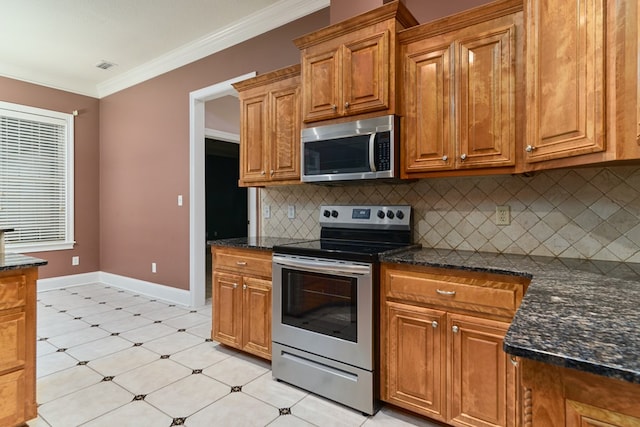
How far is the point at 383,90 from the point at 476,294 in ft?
4.31

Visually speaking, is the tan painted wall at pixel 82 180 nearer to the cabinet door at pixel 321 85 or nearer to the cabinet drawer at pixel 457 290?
the cabinet door at pixel 321 85

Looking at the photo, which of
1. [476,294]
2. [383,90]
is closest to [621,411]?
[476,294]

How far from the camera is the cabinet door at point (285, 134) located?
271 centimetres

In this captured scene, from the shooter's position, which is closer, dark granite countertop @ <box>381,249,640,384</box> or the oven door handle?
dark granite countertop @ <box>381,249,640,384</box>

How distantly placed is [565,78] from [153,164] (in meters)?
4.54

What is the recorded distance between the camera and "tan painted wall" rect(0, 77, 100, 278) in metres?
4.90

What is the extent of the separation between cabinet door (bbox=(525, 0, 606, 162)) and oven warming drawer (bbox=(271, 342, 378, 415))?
152 cm

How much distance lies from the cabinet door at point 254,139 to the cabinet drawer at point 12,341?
5.79ft

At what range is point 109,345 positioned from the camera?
9.70 ft

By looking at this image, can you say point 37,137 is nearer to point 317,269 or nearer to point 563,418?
point 317,269

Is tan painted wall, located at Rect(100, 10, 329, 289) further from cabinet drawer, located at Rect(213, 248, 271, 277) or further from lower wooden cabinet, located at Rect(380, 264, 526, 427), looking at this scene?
lower wooden cabinet, located at Rect(380, 264, 526, 427)

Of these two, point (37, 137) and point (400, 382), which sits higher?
point (37, 137)

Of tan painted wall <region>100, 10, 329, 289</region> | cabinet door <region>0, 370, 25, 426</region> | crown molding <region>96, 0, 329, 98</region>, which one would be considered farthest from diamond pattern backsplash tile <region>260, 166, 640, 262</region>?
cabinet door <region>0, 370, 25, 426</region>

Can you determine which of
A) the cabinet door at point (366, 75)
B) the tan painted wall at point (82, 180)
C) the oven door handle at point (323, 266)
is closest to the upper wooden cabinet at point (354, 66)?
the cabinet door at point (366, 75)
